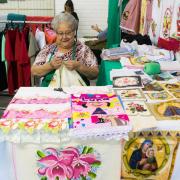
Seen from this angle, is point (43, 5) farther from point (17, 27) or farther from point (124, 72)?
point (124, 72)

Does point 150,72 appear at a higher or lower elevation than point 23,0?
lower

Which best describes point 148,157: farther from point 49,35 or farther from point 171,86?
point 49,35

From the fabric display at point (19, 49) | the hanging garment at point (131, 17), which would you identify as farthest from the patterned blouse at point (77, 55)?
the hanging garment at point (131, 17)

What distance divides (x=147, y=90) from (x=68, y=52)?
2.35 feet

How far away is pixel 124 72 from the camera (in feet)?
6.06

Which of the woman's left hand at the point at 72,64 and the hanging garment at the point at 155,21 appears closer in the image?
the woman's left hand at the point at 72,64

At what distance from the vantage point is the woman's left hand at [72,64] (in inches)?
72.2

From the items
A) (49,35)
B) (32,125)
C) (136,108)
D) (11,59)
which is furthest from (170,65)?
(11,59)

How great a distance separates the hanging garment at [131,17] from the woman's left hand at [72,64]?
164 cm

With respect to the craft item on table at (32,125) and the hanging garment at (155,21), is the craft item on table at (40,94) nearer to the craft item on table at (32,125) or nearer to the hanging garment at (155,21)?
the craft item on table at (32,125)

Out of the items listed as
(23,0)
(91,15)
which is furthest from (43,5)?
(91,15)

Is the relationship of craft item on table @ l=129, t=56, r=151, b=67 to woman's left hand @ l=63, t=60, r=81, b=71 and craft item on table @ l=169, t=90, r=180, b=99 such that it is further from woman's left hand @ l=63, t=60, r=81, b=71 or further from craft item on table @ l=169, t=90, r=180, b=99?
craft item on table @ l=169, t=90, r=180, b=99

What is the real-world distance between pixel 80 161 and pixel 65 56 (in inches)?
39.8

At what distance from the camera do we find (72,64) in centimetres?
184
